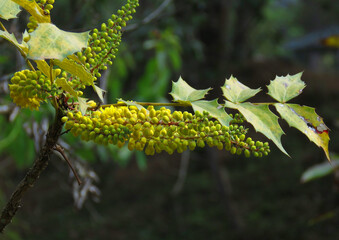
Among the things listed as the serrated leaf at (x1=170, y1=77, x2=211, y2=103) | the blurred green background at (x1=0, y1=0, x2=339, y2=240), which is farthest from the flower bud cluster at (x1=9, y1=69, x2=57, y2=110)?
the blurred green background at (x1=0, y1=0, x2=339, y2=240)

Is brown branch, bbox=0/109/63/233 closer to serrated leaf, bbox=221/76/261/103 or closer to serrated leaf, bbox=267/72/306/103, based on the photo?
serrated leaf, bbox=221/76/261/103

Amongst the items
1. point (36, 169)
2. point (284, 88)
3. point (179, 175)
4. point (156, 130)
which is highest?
point (284, 88)

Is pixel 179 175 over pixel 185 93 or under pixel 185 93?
under

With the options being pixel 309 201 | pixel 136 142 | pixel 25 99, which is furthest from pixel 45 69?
pixel 309 201

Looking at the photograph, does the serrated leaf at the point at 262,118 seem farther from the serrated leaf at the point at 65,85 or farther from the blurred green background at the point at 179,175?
the blurred green background at the point at 179,175

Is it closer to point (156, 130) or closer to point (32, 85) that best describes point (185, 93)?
point (156, 130)

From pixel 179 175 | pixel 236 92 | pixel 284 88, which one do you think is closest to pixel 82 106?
pixel 236 92
